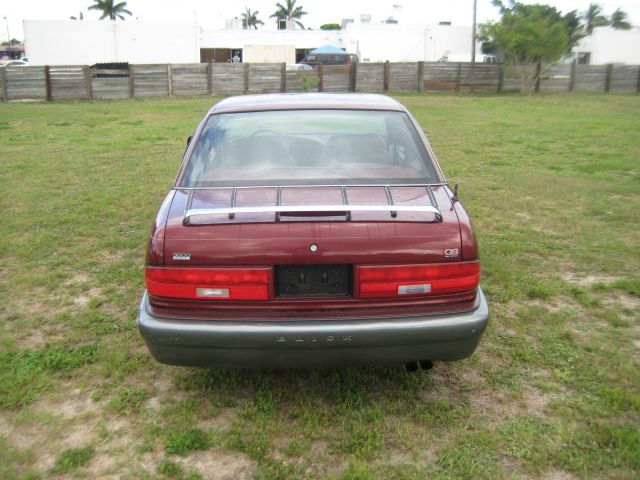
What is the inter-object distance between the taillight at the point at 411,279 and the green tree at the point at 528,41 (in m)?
23.0

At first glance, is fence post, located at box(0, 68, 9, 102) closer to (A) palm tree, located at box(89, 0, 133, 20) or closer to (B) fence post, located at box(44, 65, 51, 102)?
(B) fence post, located at box(44, 65, 51, 102)

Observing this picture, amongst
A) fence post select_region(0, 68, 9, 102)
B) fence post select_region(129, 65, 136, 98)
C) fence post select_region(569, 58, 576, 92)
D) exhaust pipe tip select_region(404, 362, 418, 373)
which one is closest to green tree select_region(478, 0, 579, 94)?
fence post select_region(569, 58, 576, 92)

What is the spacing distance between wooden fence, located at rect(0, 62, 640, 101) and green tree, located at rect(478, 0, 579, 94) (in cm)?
64

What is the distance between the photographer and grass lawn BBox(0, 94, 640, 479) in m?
2.60

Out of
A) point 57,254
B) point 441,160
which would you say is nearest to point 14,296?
point 57,254

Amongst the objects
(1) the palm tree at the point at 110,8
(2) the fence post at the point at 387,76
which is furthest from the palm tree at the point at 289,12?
(2) the fence post at the point at 387,76

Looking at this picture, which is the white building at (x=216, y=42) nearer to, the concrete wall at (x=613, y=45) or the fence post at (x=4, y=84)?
the concrete wall at (x=613, y=45)

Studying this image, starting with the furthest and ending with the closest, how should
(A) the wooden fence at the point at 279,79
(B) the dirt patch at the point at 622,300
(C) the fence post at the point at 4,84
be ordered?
(A) the wooden fence at the point at 279,79, (C) the fence post at the point at 4,84, (B) the dirt patch at the point at 622,300

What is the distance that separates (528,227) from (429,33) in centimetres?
4010

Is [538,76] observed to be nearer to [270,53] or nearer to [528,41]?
[528,41]

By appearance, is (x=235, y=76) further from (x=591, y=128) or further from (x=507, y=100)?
(x=591, y=128)

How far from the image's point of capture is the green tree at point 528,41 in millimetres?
23266

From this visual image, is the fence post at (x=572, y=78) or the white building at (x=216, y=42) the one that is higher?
the white building at (x=216, y=42)

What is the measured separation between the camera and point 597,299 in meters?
4.26
